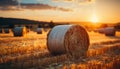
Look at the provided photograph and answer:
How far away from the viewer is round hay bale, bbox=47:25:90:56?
10.4 meters

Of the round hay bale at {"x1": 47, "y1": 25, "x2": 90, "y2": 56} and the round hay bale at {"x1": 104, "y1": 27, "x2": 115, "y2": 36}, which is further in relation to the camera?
the round hay bale at {"x1": 104, "y1": 27, "x2": 115, "y2": 36}

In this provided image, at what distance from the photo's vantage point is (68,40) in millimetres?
10695

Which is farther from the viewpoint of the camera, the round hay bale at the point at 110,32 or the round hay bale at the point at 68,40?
the round hay bale at the point at 110,32

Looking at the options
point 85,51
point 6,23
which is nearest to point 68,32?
point 85,51

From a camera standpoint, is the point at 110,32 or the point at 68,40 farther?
the point at 110,32

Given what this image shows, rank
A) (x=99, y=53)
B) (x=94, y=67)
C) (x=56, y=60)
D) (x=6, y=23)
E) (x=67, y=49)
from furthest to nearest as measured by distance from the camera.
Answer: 1. (x=6, y=23)
2. (x=99, y=53)
3. (x=67, y=49)
4. (x=56, y=60)
5. (x=94, y=67)

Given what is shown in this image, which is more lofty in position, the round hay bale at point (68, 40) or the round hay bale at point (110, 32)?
the round hay bale at point (68, 40)

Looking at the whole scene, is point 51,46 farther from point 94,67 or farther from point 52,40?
point 94,67

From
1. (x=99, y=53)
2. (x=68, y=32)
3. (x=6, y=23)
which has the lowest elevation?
(x=6, y=23)

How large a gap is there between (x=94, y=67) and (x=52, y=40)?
333cm

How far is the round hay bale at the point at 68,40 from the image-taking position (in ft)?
34.2

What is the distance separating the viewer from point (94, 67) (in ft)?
25.2

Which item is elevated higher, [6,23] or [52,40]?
[52,40]

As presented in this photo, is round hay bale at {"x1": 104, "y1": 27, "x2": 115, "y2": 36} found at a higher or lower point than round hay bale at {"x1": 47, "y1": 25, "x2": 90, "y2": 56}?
lower
